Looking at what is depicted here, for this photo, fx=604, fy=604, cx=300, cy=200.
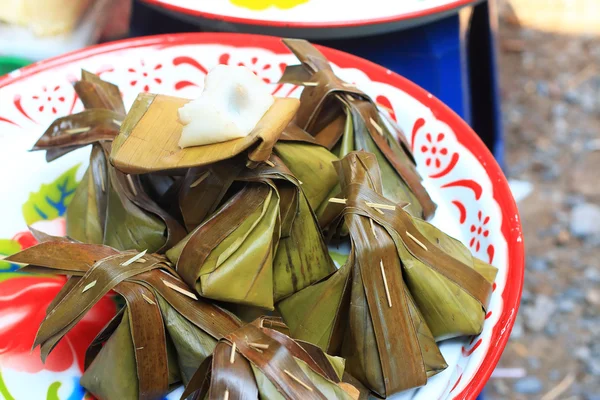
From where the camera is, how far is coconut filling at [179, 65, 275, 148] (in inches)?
25.5

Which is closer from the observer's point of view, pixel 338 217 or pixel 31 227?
pixel 338 217

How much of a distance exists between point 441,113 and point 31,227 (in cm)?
63

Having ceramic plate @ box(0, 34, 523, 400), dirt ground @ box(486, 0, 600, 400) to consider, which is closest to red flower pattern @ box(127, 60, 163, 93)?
ceramic plate @ box(0, 34, 523, 400)

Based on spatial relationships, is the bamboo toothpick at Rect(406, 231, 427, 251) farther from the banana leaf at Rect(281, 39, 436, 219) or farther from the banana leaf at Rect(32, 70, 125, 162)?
the banana leaf at Rect(32, 70, 125, 162)

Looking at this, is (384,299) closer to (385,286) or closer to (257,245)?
(385,286)

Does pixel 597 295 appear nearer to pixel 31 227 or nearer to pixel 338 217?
pixel 338 217

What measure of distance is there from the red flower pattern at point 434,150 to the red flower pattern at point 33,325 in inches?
20.2

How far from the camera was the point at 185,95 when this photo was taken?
1.04m

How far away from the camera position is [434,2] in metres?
1.07

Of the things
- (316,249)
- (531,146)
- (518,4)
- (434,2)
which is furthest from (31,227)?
(518,4)

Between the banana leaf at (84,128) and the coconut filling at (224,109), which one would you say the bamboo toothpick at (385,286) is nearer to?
the coconut filling at (224,109)

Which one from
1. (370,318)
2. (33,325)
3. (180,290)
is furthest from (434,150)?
(33,325)

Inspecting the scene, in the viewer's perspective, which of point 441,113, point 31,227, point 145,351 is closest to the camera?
point 145,351

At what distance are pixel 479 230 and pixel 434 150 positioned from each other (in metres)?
0.16
